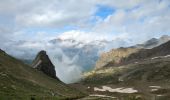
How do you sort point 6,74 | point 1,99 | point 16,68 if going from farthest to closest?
point 16,68 → point 6,74 → point 1,99

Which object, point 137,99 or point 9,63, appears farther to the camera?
point 9,63

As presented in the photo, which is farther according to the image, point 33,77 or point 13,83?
point 33,77

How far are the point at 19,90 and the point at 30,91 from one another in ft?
23.5

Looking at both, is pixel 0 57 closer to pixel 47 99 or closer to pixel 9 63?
pixel 9 63

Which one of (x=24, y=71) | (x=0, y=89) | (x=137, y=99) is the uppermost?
(x=24, y=71)

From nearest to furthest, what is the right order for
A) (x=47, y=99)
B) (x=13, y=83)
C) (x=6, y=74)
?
(x=47, y=99)
(x=13, y=83)
(x=6, y=74)

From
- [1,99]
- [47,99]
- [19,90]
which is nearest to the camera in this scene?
[1,99]

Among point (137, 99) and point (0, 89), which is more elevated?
point (0, 89)

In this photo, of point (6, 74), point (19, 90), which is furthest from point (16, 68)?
point (19, 90)

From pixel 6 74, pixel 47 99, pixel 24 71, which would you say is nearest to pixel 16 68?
pixel 24 71

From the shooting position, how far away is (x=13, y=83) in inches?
5817

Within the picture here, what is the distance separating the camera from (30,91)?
143 m

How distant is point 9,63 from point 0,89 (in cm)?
5666

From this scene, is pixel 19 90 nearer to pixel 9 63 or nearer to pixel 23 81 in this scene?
pixel 23 81
